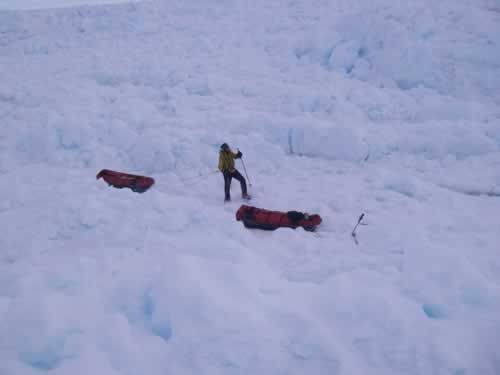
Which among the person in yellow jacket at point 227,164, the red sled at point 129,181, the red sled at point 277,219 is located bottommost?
the red sled at point 277,219

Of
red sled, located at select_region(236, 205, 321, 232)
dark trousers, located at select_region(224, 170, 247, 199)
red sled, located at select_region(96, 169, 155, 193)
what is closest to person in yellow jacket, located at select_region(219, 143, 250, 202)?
dark trousers, located at select_region(224, 170, 247, 199)

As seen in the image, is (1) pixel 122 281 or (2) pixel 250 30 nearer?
(1) pixel 122 281

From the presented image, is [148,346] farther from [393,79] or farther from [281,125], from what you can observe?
[393,79]

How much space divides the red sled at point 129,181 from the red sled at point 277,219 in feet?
6.90

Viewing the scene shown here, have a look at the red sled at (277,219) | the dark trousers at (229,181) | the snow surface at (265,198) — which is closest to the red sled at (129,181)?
the snow surface at (265,198)

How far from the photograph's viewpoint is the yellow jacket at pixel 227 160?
5.82m

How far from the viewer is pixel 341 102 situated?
28.8 feet

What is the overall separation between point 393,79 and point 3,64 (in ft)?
46.5

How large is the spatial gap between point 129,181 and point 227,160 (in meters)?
1.90

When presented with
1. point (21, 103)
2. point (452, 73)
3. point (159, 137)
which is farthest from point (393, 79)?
point (21, 103)

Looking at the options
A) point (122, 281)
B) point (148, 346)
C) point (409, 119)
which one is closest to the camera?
point (148, 346)

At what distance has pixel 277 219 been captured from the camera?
5090mm

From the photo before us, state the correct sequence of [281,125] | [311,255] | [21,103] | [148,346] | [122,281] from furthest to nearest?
[21,103]
[281,125]
[311,255]
[122,281]
[148,346]

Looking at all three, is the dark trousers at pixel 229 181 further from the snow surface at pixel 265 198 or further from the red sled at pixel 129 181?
the red sled at pixel 129 181
